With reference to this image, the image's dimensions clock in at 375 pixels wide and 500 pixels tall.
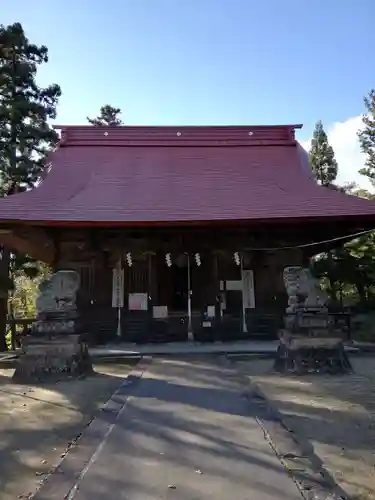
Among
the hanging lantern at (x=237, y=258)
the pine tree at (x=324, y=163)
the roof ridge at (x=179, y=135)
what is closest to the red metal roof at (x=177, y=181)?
the roof ridge at (x=179, y=135)

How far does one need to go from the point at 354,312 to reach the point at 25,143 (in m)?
11.6

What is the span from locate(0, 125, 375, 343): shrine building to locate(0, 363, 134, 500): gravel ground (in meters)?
3.59

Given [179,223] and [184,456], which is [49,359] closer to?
[179,223]

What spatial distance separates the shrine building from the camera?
31.4 feet

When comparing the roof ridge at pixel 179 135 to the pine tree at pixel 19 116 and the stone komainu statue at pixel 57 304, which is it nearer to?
the pine tree at pixel 19 116

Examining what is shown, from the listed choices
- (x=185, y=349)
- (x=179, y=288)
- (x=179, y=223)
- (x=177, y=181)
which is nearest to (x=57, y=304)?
(x=179, y=223)

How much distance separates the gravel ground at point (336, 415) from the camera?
3125mm

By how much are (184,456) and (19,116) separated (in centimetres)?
1270

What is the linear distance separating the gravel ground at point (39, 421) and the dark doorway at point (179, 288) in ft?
14.4

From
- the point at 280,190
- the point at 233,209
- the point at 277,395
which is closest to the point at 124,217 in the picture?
the point at 233,209

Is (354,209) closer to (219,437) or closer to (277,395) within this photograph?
(277,395)

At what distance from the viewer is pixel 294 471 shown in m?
3.06

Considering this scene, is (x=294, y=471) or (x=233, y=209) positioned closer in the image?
(x=294, y=471)

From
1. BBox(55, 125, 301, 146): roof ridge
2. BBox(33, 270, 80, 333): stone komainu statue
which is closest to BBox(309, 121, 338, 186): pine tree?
BBox(55, 125, 301, 146): roof ridge
